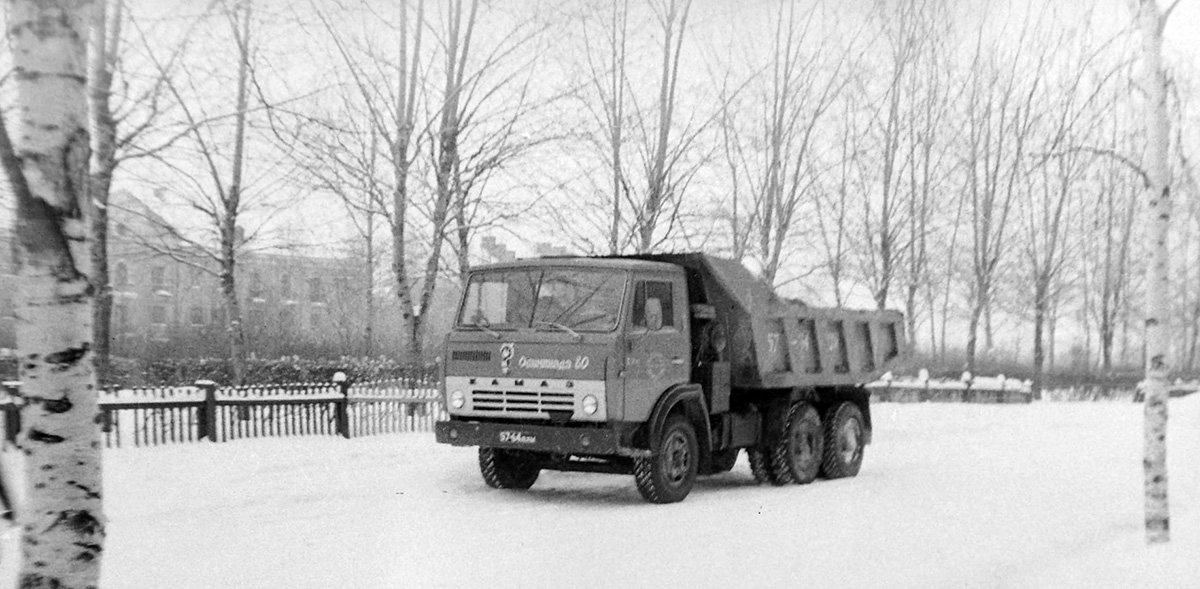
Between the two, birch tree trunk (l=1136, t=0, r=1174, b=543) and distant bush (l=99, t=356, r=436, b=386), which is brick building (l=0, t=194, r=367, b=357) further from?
birch tree trunk (l=1136, t=0, r=1174, b=543)

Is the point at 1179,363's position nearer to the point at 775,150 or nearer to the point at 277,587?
the point at 775,150

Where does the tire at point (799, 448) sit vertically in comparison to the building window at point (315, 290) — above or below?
below

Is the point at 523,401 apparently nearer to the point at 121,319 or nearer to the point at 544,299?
the point at 544,299

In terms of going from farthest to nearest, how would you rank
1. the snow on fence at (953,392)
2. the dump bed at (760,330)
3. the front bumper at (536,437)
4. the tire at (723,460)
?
1. the snow on fence at (953,392)
2. the tire at (723,460)
3. the dump bed at (760,330)
4. the front bumper at (536,437)

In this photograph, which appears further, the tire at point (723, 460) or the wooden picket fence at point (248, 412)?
the wooden picket fence at point (248, 412)

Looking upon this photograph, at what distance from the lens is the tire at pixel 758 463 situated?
12484 millimetres

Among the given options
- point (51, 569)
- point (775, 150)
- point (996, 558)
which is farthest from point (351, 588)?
point (775, 150)

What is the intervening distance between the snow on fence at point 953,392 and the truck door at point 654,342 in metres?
21.6

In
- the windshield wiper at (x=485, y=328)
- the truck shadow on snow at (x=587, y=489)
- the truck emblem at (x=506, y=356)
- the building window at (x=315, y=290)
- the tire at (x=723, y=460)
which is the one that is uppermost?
the building window at (x=315, y=290)

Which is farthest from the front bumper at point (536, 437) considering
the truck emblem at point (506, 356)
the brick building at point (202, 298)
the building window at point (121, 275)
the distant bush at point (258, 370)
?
the building window at point (121, 275)

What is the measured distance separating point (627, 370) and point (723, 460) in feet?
10.3

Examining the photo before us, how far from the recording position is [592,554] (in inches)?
309

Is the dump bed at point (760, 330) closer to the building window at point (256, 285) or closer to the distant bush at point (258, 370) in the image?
the distant bush at point (258, 370)

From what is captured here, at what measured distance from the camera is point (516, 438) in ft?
33.6
